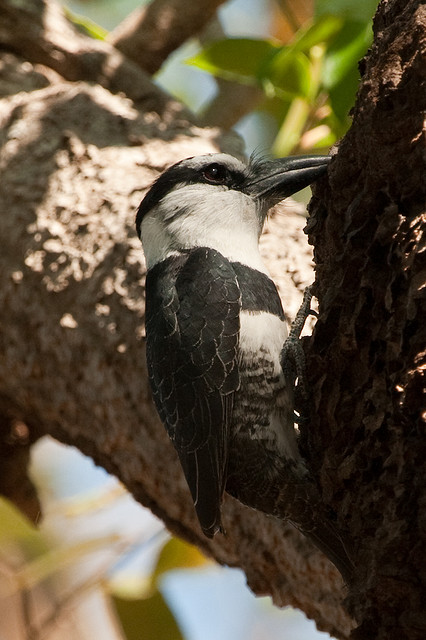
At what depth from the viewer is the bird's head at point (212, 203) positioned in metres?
2.82

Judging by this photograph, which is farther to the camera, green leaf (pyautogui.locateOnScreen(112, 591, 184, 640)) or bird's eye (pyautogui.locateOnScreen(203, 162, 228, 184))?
green leaf (pyautogui.locateOnScreen(112, 591, 184, 640))

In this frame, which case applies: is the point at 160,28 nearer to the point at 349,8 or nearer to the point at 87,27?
the point at 87,27

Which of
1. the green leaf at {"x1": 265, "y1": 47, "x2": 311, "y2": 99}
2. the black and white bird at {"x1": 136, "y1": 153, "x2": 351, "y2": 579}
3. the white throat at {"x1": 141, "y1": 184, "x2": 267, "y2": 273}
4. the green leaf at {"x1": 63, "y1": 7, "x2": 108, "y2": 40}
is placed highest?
the green leaf at {"x1": 63, "y1": 7, "x2": 108, "y2": 40}

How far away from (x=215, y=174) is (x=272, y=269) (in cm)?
38

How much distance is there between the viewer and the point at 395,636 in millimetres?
1710

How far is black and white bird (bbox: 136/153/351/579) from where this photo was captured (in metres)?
2.40

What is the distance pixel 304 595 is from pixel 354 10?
182 cm

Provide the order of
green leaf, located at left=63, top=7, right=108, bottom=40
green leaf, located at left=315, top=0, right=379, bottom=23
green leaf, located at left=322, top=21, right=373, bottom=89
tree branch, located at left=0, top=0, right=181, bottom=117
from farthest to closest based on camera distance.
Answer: green leaf, located at left=63, top=7, right=108, bottom=40
tree branch, located at left=0, top=0, right=181, bottom=117
green leaf, located at left=322, top=21, right=373, bottom=89
green leaf, located at left=315, top=0, right=379, bottom=23

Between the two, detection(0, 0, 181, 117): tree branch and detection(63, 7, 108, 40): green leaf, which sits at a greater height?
detection(63, 7, 108, 40): green leaf

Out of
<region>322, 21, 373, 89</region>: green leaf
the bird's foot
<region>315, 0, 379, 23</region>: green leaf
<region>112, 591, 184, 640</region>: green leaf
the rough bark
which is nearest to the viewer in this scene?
the rough bark

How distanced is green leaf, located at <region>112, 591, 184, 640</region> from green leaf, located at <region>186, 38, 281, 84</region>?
2.01 m

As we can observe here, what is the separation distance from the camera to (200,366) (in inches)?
97.7

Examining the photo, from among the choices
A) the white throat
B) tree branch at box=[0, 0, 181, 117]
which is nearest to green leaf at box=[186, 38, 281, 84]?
tree branch at box=[0, 0, 181, 117]

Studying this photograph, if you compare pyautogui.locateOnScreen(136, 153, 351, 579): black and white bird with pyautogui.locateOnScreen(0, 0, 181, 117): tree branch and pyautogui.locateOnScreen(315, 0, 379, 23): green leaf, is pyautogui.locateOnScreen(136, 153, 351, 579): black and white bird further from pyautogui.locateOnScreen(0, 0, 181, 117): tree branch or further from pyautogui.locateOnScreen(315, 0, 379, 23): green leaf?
pyautogui.locateOnScreen(0, 0, 181, 117): tree branch
